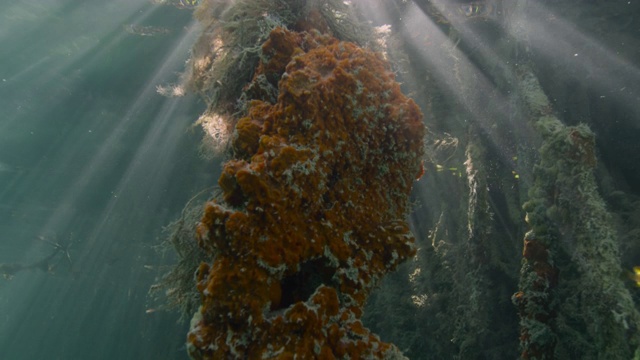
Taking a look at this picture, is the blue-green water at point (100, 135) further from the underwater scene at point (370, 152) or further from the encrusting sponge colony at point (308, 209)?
the encrusting sponge colony at point (308, 209)

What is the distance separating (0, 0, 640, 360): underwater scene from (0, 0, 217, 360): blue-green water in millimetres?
101

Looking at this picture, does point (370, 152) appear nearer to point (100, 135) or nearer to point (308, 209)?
point (308, 209)

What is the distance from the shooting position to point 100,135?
16.2 m

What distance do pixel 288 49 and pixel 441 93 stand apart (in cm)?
528

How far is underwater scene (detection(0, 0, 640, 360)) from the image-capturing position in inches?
85.5

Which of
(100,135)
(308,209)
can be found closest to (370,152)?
(308,209)

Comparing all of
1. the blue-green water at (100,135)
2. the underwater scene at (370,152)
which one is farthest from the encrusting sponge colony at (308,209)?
the blue-green water at (100,135)

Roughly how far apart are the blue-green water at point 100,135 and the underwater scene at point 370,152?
0.10 m

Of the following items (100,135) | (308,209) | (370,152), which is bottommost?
(100,135)

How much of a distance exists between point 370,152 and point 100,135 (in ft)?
56.4

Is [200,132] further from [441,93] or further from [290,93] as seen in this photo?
[290,93]

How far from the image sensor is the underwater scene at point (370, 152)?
7.13 ft

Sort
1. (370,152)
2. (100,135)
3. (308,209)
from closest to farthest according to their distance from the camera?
1. (308,209)
2. (370,152)
3. (100,135)

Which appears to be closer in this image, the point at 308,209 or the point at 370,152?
the point at 308,209
